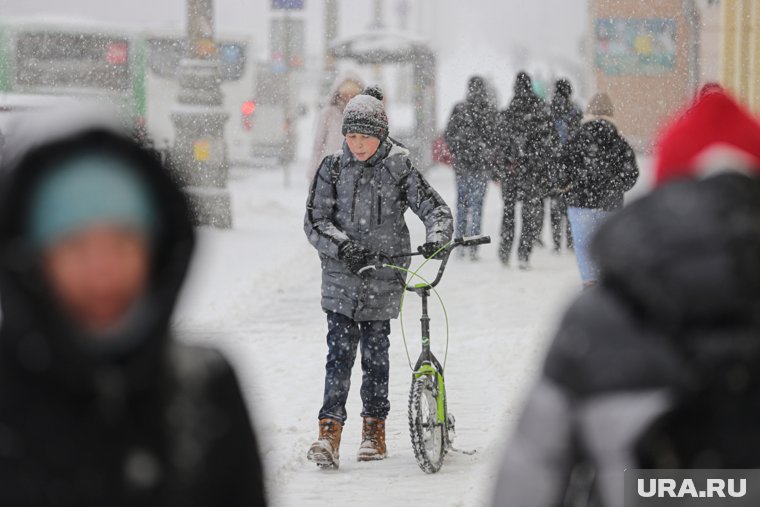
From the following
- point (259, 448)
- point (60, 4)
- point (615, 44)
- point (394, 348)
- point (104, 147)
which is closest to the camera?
point (104, 147)

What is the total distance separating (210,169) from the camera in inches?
712

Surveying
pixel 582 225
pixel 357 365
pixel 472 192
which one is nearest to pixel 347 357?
pixel 582 225

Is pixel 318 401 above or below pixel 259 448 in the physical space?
below

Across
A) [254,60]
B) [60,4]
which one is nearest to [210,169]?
[254,60]

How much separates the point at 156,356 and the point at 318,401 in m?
6.73

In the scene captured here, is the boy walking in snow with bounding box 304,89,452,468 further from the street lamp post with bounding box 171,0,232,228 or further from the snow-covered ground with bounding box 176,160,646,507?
the street lamp post with bounding box 171,0,232,228

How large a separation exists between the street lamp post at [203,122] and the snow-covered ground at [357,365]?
54 centimetres

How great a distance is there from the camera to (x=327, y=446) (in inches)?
281

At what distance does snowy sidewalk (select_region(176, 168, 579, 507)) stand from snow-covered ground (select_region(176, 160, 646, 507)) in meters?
Answer: 0.01

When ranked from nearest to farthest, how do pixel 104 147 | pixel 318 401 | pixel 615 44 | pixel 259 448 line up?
pixel 104 147
pixel 259 448
pixel 318 401
pixel 615 44

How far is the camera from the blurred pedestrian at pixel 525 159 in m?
15.1

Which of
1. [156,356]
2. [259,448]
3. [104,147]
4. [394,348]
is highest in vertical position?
[104,147]

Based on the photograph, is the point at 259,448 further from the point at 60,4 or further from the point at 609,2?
the point at 60,4

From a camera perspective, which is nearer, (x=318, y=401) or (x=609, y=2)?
(x=318, y=401)
